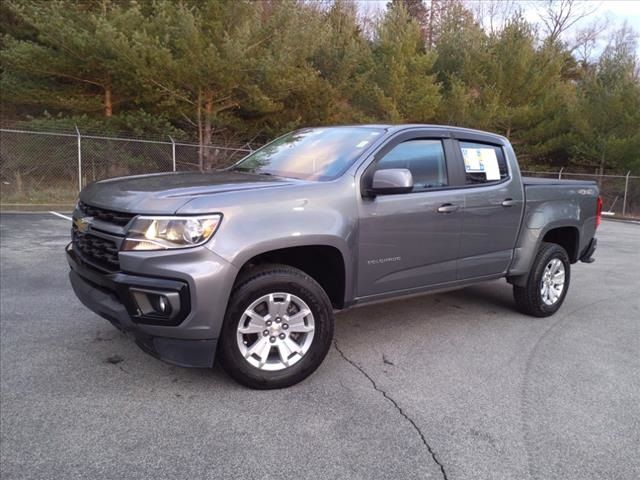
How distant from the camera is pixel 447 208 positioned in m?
4.35

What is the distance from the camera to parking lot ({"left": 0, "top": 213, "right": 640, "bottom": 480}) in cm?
268

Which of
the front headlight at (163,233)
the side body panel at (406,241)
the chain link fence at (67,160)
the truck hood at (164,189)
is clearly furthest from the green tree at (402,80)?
the front headlight at (163,233)

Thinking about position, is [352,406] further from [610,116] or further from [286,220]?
[610,116]

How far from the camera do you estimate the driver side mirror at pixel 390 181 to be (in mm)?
3709

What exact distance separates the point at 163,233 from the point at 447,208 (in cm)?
241

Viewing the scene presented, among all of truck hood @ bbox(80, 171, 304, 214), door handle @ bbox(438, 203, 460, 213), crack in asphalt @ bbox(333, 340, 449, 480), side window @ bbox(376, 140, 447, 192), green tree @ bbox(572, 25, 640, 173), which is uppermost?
green tree @ bbox(572, 25, 640, 173)

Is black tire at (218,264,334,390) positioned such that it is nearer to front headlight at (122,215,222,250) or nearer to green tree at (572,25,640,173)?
front headlight at (122,215,222,250)

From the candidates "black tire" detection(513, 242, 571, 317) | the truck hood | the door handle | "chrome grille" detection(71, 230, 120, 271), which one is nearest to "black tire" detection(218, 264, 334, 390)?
the truck hood

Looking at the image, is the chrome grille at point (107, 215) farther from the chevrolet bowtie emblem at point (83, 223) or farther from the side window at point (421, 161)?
the side window at point (421, 161)

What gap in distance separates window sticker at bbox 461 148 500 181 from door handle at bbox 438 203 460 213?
A: 0.46 m

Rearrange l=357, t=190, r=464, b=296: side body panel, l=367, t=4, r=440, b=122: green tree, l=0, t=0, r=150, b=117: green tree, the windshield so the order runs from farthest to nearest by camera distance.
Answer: l=367, t=4, r=440, b=122: green tree < l=0, t=0, r=150, b=117: green tree < the windshield < l=357, t=190, r=464, b=296: side body panel

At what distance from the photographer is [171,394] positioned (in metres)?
3.37

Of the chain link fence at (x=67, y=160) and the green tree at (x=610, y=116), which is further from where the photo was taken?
the green tree at (x=610, y=116)

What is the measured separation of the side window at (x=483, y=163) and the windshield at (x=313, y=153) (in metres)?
0.97
